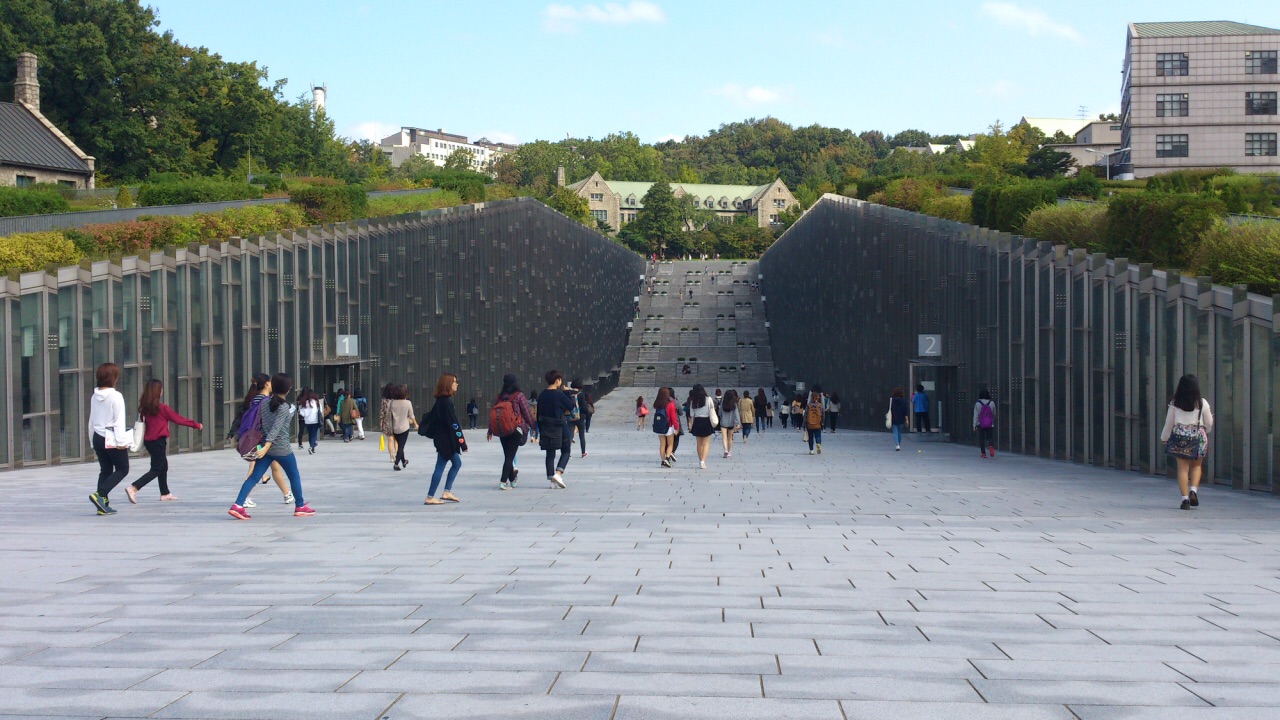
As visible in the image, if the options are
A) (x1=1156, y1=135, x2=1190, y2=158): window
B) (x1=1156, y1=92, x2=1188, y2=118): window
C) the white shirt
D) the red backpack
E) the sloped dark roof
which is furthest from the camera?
(x1=1156, y1=135, x2=1190, y2=158): window

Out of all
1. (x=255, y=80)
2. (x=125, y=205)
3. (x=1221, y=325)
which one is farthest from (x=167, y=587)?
(x=255, y=80)

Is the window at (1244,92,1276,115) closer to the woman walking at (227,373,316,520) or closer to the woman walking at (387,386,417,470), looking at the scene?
the woman walking at (387,386,417,470)

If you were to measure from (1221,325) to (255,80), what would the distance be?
69.6 meters

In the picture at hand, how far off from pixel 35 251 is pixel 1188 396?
24082mm

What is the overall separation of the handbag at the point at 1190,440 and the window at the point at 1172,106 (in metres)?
55.9

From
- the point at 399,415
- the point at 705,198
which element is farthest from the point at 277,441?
the point at 705,198

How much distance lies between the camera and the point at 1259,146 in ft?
197

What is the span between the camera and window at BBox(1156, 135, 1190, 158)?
2400 inches

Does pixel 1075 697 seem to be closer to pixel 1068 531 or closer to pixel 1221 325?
pixel 1068 531

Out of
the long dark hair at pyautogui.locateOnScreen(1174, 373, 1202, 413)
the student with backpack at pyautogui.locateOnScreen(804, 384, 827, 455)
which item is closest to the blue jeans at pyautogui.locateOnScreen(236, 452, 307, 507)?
the long dark hair at pyautogui.locateOnScreen(1174, 373, 1202, 413)

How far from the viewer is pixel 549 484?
52.4 feet

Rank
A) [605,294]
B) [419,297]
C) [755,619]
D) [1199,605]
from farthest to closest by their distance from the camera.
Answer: [605,294] < [419,297] < [1199,605] < [755,619]

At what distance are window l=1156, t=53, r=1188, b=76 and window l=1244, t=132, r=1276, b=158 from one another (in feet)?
16.6

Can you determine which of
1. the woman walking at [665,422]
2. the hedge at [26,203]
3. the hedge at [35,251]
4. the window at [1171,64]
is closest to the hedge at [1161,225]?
the woman walking at [665,422]
